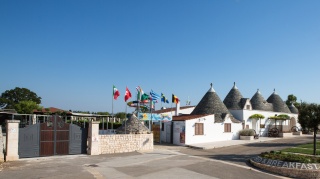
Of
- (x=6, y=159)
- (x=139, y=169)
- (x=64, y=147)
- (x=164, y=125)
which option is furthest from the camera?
(x=164, y=125)

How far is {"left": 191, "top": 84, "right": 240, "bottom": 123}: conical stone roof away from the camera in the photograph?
32.8m

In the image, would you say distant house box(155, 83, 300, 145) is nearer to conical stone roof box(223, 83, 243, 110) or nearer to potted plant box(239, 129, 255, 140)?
conical stone roof box(223, 83, 243, 110)

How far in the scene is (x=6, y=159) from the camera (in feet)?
51.6

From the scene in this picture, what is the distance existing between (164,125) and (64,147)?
13.2 meters

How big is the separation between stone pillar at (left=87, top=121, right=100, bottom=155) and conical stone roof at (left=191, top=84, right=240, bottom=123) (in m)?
16.2

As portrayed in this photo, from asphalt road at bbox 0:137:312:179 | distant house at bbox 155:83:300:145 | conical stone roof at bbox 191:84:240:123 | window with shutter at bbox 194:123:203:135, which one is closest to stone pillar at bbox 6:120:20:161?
asphalt road at bbox 0:137:312:179

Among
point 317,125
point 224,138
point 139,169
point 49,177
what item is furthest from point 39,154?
point 224,138

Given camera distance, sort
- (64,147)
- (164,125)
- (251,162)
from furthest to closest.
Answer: (164,125)
(64,147)
(251,162)

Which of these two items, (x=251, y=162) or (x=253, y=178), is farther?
(x=251, y=162)

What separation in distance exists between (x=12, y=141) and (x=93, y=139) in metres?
4.92

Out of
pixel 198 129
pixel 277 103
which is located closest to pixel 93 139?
pixel 198 129

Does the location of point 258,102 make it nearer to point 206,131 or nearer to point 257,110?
point 257,110

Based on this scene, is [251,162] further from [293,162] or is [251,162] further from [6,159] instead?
[6,159]

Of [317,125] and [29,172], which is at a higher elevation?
[317,125]
